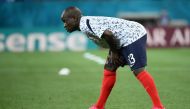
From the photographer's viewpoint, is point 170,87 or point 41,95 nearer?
point 41,95

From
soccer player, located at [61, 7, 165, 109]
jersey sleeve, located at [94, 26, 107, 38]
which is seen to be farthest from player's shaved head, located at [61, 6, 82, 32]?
jersey sleeve, located at [94, 26, 107, 38]

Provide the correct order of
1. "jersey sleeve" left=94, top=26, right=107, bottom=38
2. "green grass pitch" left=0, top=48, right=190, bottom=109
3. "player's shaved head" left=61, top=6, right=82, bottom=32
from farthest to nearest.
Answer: "green grass pitch" left=0, top=48, right=190, bottom=109, "player's shaved head" left=61, top=6, right=82, bottom=32, "jersey sleeve" left=94, top=26, right=107, bottom=38

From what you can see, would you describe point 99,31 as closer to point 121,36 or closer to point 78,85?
point 121,36

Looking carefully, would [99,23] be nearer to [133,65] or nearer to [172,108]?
[133,65]

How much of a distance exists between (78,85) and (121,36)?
467 cm

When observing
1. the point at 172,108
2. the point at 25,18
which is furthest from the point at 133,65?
the point at 25,18

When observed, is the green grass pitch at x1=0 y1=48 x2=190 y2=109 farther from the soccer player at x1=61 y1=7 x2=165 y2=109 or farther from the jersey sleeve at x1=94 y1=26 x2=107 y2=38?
the jersey sleeve at x1=94 y1=26 x2=107 y2=38

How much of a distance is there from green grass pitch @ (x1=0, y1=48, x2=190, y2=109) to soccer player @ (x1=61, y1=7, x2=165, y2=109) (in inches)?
42.3

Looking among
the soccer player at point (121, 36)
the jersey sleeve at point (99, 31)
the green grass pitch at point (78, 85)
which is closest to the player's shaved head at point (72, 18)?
the soccer player at point (121, 36)

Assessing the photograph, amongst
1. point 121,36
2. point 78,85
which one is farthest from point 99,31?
point 78,85

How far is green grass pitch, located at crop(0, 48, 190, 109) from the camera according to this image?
1004 cm

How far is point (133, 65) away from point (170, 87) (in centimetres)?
409

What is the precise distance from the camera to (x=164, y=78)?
14.5 m

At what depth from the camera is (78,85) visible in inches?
515
